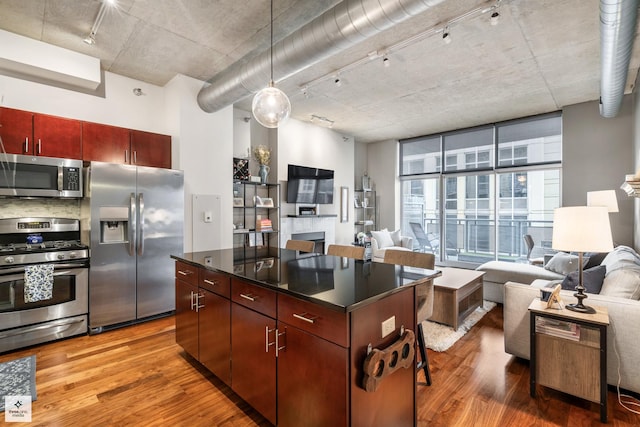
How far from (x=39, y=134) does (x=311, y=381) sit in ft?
12.0

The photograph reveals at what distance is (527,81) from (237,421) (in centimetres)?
515

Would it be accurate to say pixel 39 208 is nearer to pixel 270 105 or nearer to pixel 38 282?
pixel 38 282

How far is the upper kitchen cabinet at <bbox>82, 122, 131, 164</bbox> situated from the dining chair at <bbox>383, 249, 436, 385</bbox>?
3318 millimetres

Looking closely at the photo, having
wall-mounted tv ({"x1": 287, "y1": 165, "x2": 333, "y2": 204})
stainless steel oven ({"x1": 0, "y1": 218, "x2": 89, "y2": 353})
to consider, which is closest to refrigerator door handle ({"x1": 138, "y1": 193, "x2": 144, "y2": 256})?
stainless steel oven ({"x1": 0, "y1": 218, "x2": 89, "y2": 353})

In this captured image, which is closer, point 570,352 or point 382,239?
point 570,352

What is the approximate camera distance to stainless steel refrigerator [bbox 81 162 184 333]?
327 centimetres

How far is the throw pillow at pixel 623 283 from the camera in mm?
2260

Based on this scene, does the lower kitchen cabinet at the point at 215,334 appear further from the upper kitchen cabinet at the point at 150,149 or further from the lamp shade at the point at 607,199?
the lamp shade at the point at 607,199

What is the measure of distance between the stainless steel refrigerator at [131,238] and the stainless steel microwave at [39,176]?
6.1 inches

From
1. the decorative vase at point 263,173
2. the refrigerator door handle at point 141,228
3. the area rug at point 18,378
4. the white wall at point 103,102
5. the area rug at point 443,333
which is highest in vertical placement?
the white wall at point 103,102

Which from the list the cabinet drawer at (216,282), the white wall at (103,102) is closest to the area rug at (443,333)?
the cabinet drawer at (216,282)

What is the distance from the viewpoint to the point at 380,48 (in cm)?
337

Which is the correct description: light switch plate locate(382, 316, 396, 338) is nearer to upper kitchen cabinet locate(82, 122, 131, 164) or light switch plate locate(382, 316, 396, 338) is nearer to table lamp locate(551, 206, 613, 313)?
table lamp locate(551, 206, 613, 313)

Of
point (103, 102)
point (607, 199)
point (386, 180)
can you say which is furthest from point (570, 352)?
point (386, 180)
